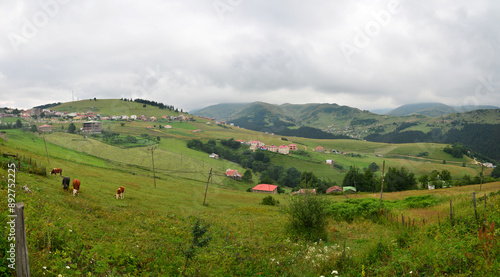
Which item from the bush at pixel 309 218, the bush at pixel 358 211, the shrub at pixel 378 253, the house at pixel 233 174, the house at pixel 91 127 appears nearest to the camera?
the shrub at pixel 378 253

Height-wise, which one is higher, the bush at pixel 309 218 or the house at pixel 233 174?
the bush at pixel 309 218

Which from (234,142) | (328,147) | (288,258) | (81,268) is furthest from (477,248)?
(328,147)

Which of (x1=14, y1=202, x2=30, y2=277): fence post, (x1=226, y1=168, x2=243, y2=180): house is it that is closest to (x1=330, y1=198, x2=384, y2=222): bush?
(x1=14, y1=202, x2=30, y2=277): fence post

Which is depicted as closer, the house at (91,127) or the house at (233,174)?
the house at (233,174)

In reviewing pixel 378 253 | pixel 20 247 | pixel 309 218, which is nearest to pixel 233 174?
pixel 309 218

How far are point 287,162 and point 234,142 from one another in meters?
33.6

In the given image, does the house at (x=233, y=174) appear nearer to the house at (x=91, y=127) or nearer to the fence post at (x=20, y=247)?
the fence post at (x=20, y=247)

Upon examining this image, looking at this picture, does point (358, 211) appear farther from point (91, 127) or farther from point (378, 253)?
point (91, 127)

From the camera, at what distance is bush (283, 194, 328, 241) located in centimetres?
1527

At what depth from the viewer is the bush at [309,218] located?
1527 centimetres

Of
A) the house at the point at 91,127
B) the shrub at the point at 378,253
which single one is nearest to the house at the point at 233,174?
the shrub at the point at 378,253

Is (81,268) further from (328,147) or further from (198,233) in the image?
(328,147)

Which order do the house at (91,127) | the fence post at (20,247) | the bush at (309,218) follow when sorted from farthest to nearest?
the house at (91,127) → the bush at (309,218) → the fence post at (20,247)

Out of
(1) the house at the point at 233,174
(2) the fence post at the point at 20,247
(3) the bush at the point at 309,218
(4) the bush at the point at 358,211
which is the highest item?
(2) the fence post at the point at 20,247
